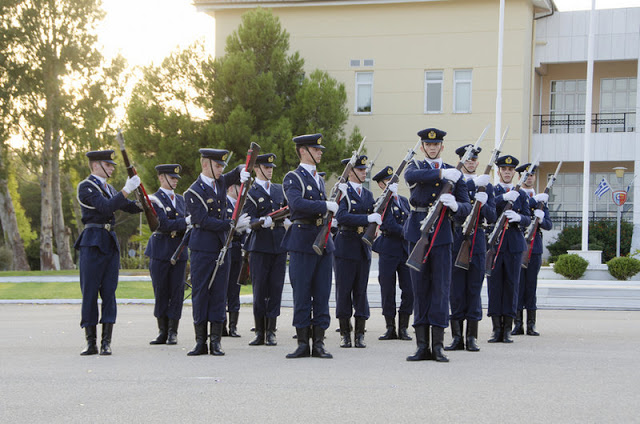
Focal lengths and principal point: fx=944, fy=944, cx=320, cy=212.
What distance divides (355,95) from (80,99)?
35.0 feet

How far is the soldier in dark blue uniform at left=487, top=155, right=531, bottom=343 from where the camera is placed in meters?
11.7

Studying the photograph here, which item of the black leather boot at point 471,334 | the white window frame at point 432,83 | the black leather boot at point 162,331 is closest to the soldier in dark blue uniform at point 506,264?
the black leather boot at point 471,334

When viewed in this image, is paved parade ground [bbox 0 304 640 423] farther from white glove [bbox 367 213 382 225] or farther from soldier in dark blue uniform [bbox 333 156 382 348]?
white glove [bbox 367 213 382 225]

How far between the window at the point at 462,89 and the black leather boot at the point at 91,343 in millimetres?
26112

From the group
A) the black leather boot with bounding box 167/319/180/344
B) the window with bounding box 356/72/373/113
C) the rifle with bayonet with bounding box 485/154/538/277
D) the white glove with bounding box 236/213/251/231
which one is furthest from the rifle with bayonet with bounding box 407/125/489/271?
the window with bounding box 356/72/373/113

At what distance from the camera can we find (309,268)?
9938 mm

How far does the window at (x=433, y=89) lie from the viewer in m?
34.8

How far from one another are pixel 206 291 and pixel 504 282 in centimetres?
395

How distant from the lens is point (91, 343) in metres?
10.1

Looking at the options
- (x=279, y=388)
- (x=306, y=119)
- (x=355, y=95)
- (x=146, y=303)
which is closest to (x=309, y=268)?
(x=279, y=388)

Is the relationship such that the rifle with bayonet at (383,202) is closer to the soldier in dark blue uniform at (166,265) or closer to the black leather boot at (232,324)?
the soldier in dark blue uniform at (166,265)

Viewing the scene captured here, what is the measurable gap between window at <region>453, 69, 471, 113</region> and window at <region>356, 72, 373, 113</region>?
125 inches

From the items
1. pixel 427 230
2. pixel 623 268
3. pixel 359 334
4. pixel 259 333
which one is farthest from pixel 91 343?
pixel 623 268

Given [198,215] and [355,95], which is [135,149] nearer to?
[355,95]
